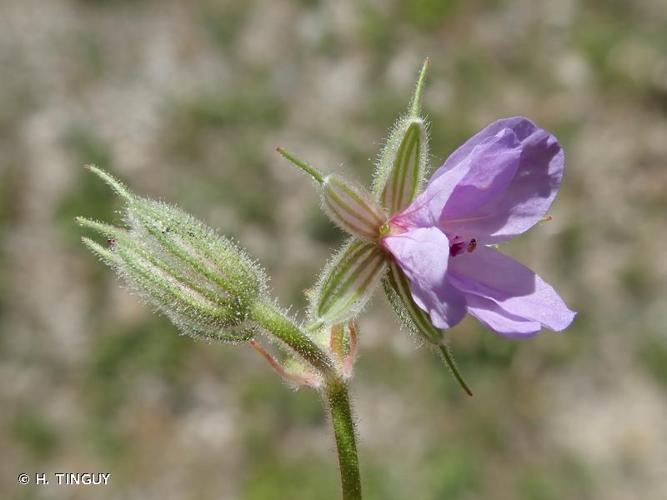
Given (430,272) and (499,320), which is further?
(499,320)

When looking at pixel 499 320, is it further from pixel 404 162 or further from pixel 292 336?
pixel 292 336

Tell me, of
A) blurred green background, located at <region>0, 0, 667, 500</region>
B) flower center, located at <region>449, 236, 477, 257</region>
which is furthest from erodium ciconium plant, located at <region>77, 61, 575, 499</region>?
blurred green background, located at <region>0, 0, 667, 500</region>

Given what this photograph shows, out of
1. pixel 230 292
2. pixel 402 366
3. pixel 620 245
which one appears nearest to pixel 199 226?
pixel 230 292

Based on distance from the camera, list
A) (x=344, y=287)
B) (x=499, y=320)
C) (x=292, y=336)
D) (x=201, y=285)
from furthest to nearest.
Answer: (x=201, y=285) → (x=292, y=336) → (x=344, y=287) → (x=499, y=320)

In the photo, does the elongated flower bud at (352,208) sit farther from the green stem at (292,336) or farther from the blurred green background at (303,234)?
the blurred green background at (303,234)

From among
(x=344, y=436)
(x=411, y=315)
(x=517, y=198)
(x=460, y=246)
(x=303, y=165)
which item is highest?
(x=303, y=165)

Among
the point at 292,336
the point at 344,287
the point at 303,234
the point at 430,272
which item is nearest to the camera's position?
the point at 430,272

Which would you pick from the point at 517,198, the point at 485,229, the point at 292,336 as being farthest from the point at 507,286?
the point at 292,336

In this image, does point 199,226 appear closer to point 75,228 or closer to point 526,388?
point 526,388
